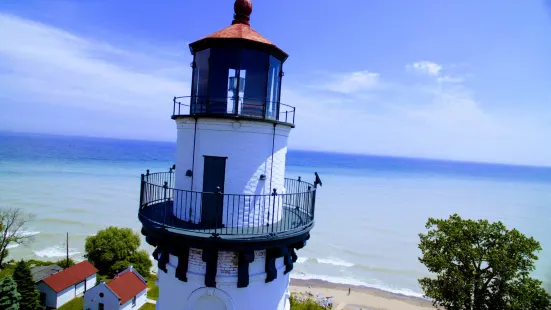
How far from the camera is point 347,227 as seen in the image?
1518 inches

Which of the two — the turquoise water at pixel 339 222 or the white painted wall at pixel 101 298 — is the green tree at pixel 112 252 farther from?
the white painted wall at pixel 101 298

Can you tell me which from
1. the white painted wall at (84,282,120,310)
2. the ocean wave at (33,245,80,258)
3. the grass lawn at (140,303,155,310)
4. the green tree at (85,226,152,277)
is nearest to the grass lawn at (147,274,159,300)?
the green tree at (85,226,152,277)

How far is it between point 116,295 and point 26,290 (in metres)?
4.42

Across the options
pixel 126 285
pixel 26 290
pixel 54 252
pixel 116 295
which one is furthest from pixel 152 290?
pixel 54 252

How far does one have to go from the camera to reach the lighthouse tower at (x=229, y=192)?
5586 millimetres

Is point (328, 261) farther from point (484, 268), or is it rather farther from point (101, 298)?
point (101, 298)

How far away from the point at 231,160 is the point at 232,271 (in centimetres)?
200

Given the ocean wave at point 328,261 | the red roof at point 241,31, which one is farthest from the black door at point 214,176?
the ocean wave at point 328,261

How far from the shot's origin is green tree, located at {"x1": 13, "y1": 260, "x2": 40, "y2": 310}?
1578 cm

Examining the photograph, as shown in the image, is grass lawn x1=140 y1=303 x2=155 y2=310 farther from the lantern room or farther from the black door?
the lantern room

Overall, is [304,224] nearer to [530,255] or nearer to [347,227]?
[530,255]

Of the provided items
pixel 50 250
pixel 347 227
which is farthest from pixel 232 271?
pixel 347 227

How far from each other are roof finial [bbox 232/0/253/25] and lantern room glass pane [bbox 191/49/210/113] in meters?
1.05

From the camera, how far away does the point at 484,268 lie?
1249 cm
